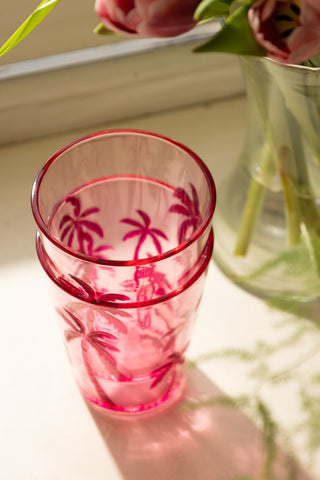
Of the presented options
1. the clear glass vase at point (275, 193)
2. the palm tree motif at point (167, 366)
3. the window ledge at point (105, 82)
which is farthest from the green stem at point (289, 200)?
the window ledge at point (105, 82)

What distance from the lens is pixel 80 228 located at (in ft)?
1.58

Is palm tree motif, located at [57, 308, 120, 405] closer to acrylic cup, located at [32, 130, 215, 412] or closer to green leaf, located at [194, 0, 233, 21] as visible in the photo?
acrylic cup, located at [32, 130, 215, 412]

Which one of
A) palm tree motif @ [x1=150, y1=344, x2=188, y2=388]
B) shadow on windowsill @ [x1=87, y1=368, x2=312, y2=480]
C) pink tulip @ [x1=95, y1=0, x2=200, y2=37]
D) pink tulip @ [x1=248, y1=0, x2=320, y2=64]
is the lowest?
shadow on windowsill @ [x1=87, y1=368, x2=312, y2=480]

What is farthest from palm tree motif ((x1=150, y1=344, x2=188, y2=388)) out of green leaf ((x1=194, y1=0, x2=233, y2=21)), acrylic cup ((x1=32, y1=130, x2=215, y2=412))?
green leaf ((x1=194, y1=0, x2=233, y2=21))

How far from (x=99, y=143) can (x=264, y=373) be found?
0.20 m

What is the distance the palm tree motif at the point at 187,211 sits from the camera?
433 mm

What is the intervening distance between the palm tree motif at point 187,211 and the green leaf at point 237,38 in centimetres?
13

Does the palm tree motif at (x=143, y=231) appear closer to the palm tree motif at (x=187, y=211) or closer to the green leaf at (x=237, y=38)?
the palm tree motif at (x=187, y=211)

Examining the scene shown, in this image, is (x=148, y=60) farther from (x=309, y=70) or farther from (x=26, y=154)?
(x=309, y=70)

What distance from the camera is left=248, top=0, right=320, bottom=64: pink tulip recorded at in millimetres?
280

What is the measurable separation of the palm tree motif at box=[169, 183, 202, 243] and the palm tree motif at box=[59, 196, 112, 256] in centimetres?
6

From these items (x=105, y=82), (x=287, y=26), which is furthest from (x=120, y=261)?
(x=105, y=82)

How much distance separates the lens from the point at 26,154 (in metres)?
0.64

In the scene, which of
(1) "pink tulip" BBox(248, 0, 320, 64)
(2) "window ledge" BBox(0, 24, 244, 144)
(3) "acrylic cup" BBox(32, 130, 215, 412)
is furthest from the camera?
(2) "window ledge" BBox(0, 24, 244, 144)
